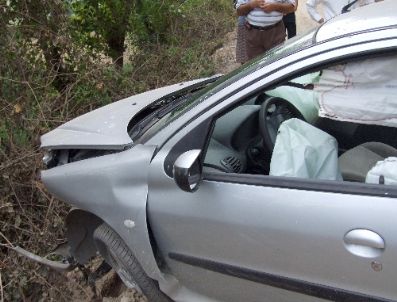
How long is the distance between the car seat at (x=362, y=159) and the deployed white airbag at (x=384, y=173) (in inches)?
4.7

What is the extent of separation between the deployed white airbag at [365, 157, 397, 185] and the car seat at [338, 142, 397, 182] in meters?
0.12

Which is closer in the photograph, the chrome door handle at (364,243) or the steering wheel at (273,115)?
the chrome door handle at (364,243)

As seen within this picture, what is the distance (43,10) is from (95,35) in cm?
123

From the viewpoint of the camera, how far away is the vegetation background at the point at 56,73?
11.5 ft

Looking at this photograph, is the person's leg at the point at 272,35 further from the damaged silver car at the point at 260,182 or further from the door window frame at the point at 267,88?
the door window frame at the point at 267,88

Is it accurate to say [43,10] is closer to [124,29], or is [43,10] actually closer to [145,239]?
[124,29]

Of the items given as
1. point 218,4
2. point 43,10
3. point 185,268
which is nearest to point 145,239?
point 185,268

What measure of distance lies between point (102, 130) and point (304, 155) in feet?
3.57

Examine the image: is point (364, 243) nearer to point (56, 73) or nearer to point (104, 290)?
point (104, 290)

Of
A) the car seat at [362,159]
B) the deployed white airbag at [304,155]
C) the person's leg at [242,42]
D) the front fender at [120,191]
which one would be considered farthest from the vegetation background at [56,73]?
the car seat at [362,159]

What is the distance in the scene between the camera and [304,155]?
2.18 m

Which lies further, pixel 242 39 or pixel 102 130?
pixel 242 39

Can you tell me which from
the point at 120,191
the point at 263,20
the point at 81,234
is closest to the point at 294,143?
the point at 120,191

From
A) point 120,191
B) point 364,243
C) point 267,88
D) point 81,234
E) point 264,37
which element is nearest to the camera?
point 364,243
